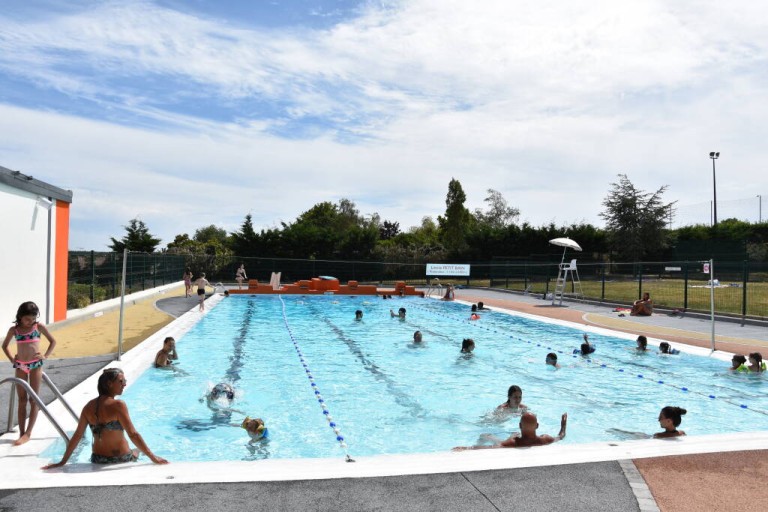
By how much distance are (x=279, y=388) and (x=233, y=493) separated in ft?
22.1

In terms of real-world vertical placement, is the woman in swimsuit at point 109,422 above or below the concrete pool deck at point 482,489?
above

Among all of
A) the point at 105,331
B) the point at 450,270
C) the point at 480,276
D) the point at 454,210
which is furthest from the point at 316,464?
the point at 454,210

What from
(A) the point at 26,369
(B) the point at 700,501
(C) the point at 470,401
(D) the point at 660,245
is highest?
(D) the point at 660,245

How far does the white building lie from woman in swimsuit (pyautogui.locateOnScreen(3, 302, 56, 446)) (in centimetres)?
762

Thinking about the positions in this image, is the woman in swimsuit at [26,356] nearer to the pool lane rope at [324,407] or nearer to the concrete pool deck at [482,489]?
the concrete pool deck at [482,489]

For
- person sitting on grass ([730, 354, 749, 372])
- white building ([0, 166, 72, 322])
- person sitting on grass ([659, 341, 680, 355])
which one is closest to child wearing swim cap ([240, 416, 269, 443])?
white building ([0, 166, 72, 322])

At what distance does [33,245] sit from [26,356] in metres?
9.78


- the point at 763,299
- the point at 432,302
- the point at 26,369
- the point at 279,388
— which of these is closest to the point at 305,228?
the point at 432,302

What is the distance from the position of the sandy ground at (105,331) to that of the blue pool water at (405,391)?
1211 millimetres

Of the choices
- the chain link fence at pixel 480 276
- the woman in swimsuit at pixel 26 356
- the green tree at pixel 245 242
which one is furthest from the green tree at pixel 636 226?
the woman in swimsuit at pixel 26 356

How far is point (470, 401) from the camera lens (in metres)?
10.6

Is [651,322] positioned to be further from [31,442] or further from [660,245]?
[660,245]

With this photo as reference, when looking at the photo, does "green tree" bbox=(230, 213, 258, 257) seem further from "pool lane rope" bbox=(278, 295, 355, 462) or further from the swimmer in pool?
the swimmer in pool

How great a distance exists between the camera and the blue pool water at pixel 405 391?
834 cm
